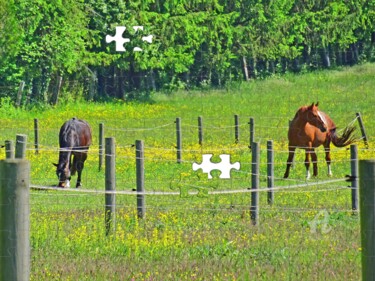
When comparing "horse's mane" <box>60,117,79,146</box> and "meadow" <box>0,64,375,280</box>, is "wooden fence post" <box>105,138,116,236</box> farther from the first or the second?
"horse's mane" <box>60,117,79,146</box>

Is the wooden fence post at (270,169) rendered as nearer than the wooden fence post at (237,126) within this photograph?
Yes

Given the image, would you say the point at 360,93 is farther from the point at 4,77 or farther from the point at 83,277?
the point at 83,277

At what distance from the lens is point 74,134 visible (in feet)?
96.3

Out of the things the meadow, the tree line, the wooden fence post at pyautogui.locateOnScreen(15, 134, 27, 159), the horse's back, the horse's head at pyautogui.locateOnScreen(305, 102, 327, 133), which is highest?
the tree line

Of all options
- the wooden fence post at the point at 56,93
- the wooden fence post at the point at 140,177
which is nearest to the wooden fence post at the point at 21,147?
the wooden fence post at the point at 140,177

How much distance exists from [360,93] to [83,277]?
56.4 m

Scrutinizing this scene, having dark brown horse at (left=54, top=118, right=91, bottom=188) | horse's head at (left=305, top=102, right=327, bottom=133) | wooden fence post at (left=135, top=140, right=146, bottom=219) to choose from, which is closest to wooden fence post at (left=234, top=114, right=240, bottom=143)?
horse's head at (left=305, top=102, right=327, bottom=133)

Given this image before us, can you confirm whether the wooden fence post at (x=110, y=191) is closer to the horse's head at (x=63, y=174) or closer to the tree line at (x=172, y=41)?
the horse's head at (x=63, y=174)

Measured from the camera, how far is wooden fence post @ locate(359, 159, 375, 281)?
22.9ft

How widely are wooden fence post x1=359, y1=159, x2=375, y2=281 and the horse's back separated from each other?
21.5m

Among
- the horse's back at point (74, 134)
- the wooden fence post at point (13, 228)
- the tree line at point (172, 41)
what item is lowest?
the wooden fence post at point (13, 228)

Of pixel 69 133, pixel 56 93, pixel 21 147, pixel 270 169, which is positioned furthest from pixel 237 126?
pixel 56 93

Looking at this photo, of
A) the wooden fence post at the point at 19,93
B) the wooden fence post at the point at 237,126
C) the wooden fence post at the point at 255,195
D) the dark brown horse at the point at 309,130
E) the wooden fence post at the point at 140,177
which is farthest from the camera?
the wooden fence post at the point at 19,93

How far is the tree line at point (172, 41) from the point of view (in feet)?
223
